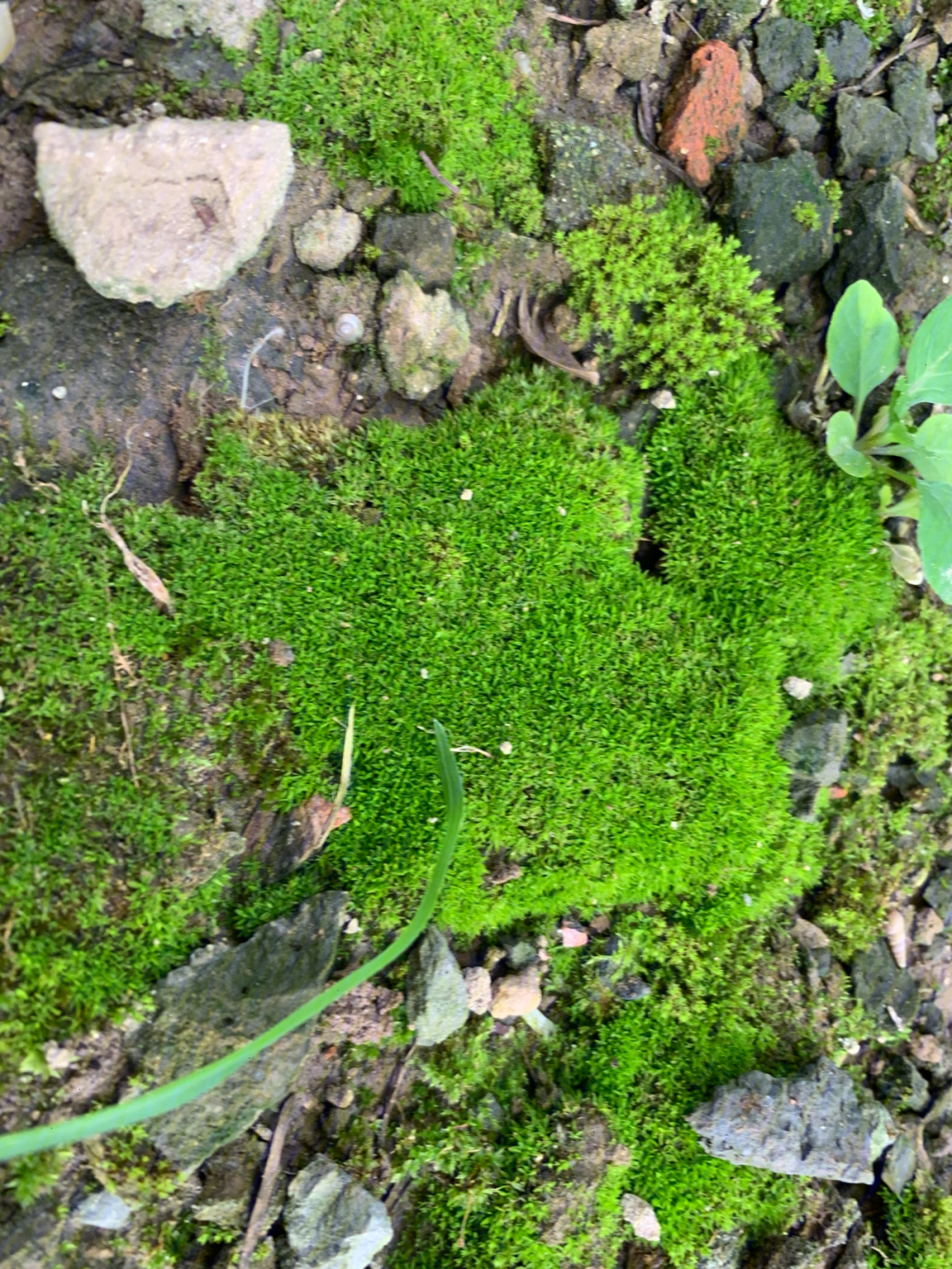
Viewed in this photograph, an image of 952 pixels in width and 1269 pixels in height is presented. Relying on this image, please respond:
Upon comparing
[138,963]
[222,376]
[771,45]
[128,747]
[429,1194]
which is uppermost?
[771,45]

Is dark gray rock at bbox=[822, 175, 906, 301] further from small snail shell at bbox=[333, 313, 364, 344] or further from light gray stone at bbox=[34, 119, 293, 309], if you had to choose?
light gray stone at bbox=[34, 119, 293, 309]

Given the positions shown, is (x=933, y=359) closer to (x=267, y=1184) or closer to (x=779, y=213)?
(x=779, y=213)

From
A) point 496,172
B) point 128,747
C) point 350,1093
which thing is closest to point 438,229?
point 496,172

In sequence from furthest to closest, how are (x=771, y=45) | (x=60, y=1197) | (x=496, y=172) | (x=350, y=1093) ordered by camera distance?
(x=771, y=45), (x=496, y=172), (x=350, y=1093), (x=60, y=1197)

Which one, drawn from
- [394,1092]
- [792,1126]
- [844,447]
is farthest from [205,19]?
[792,1126]

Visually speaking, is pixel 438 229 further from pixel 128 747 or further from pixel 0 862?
pixel 0 862

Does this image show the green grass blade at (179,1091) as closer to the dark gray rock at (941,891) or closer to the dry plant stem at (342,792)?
the dry plant stem at (342,792)

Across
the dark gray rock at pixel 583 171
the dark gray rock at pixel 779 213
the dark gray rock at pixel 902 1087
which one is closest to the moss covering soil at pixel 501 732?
the dark gray rock at pixel 902 1087
